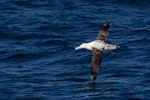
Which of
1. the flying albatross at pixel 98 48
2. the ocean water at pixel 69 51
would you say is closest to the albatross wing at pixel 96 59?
the flying albatross at pixel 98 48

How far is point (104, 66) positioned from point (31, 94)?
4.41 metres

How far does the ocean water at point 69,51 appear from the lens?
2944 centimetres

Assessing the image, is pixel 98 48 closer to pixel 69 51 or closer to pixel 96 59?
pixel 96 59

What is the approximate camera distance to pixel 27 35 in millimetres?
35562

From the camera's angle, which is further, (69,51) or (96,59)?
(69,51)

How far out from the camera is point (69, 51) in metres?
34.0

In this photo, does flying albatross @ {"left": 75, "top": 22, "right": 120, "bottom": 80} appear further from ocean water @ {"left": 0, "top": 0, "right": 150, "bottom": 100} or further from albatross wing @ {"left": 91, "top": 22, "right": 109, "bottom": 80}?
ocean water @ {"left": 0, "top": 0, "right": 150, "bottom": 100}

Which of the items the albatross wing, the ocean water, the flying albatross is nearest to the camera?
the albatross wing

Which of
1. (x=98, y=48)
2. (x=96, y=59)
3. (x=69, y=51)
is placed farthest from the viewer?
(x=69, y=51)

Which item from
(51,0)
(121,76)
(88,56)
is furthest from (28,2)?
(121,76)

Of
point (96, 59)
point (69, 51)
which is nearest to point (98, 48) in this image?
point (96, 59)

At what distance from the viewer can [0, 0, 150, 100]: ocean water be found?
29438 millimetres

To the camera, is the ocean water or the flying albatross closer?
the flying albatross

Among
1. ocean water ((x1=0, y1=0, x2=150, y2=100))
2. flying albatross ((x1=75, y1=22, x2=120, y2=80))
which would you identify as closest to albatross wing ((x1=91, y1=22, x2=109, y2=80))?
flying albatross ((x1=75, y1=22, x2=120, y2=80))
